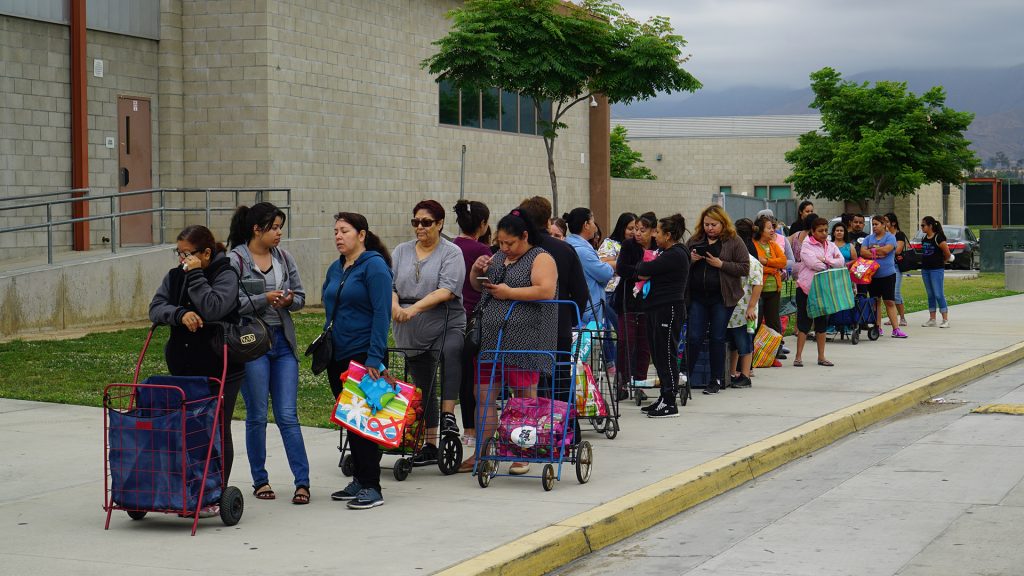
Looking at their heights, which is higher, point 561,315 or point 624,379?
point 561,315

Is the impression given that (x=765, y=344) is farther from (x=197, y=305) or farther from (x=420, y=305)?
(x=197, y=305)

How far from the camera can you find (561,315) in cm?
964

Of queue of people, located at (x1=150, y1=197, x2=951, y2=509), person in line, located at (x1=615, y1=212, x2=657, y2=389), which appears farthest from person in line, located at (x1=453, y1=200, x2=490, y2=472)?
person in line, located at (x1=615, y1=212, x2=657, y2=389)

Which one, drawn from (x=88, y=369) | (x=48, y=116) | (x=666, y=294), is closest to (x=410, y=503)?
(x=666, y=294)

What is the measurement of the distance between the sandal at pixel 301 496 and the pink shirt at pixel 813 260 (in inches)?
394

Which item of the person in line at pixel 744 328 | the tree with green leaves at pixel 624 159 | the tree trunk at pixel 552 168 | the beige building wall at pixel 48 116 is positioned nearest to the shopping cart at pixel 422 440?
the person in line at pixel 744 328

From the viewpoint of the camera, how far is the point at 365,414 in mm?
8023

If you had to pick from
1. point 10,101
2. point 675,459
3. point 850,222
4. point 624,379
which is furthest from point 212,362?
point 10,101

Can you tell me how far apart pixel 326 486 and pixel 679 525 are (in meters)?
2.41

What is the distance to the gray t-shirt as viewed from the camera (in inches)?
356

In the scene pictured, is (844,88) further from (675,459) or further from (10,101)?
(675,459)

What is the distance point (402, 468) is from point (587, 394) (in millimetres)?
2007

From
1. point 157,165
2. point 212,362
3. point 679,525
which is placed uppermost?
point 157,165

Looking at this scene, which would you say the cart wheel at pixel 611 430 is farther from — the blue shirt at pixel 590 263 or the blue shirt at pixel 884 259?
the blue shirt at pixel 884 259
